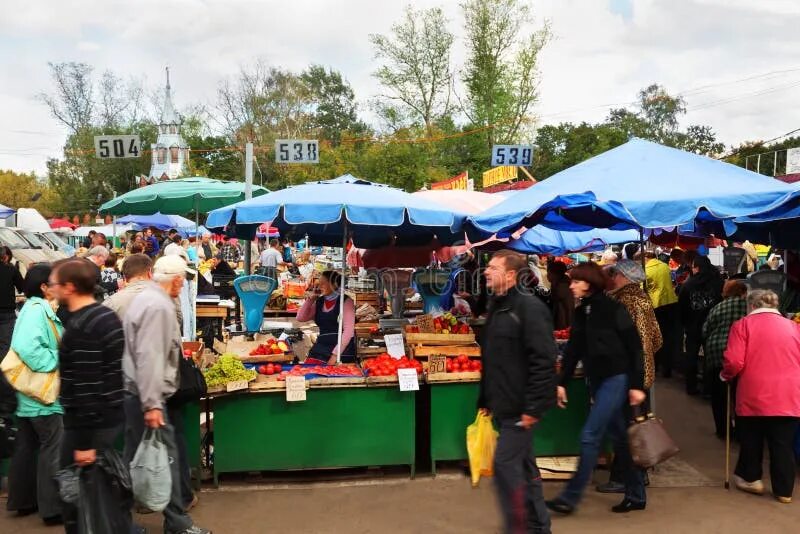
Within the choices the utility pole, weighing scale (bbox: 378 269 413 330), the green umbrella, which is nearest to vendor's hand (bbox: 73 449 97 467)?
the green umbrella

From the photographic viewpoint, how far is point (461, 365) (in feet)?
18.9

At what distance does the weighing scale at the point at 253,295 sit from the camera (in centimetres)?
1050

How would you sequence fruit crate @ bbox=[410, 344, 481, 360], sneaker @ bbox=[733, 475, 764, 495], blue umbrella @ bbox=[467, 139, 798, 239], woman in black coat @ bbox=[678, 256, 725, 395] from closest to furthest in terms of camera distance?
sneaker @ bbox=[733, 475, 764, 495] < blue umbrella @ bbox=[467, 139, 798, 239] < fruit crate @ bbox=[410, 344, 481, 360] < woman in black coat @ bbox=[678, 256, 725, 395]

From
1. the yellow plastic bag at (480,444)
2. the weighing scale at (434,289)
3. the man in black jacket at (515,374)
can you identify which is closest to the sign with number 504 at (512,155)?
the weighing scale at (434,289)

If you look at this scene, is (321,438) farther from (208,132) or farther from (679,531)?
(208,132)

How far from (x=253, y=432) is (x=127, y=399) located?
1560 millimetres

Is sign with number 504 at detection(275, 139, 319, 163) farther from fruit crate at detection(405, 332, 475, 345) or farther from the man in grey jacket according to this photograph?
the man in grey jacket

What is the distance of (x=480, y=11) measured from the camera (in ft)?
133

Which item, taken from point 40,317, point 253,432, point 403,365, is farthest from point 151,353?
point 403,365

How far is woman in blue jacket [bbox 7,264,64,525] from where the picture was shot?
439 centimetres

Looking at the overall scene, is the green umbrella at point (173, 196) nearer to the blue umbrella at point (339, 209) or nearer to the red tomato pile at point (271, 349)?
the blue umbrella at point (339, 209)

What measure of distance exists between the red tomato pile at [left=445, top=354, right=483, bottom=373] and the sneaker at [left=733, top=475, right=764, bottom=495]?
2.23 m

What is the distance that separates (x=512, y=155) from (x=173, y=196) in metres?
9.69

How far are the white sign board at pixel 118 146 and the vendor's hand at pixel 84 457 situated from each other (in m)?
13.0
